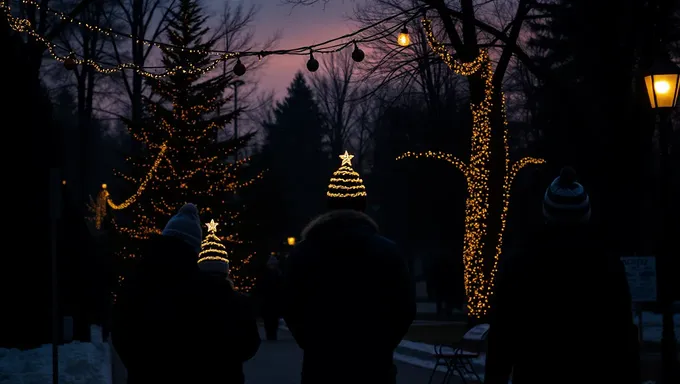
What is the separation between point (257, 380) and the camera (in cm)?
1656

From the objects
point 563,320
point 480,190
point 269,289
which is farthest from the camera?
point 269,289

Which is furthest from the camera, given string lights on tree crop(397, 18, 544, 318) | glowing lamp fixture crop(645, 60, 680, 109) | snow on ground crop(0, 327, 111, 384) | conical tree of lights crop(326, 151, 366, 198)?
string lights on tree crop(397, 18, 544, 318)

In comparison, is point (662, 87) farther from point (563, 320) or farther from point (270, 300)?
point (270, 300)

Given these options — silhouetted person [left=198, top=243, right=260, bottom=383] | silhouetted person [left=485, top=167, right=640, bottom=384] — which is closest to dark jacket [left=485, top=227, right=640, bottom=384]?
silhouetted person [left=485, top=167, right=640, bottom=384]

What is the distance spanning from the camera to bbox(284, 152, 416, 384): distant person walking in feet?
18.0

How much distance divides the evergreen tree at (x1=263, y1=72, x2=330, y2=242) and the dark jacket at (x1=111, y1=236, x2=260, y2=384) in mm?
62927

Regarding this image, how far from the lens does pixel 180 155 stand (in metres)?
36.4

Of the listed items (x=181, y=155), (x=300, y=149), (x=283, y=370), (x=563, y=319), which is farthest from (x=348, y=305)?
(x=300, y=149)

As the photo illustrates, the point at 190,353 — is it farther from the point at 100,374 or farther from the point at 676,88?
the point at 676,88

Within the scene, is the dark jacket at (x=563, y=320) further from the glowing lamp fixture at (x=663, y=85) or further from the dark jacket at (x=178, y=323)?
the glowing lamp fixture at (x=663, y=85)

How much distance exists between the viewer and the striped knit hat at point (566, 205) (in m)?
5.02

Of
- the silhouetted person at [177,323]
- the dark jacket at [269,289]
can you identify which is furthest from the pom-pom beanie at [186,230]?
the dark jacket at [269,289]

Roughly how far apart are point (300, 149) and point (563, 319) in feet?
258

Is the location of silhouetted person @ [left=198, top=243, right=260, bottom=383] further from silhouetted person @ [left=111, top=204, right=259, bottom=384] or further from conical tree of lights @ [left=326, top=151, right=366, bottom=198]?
conical tree of lights @ [left=326, top=151, right=366, bottom=198]
